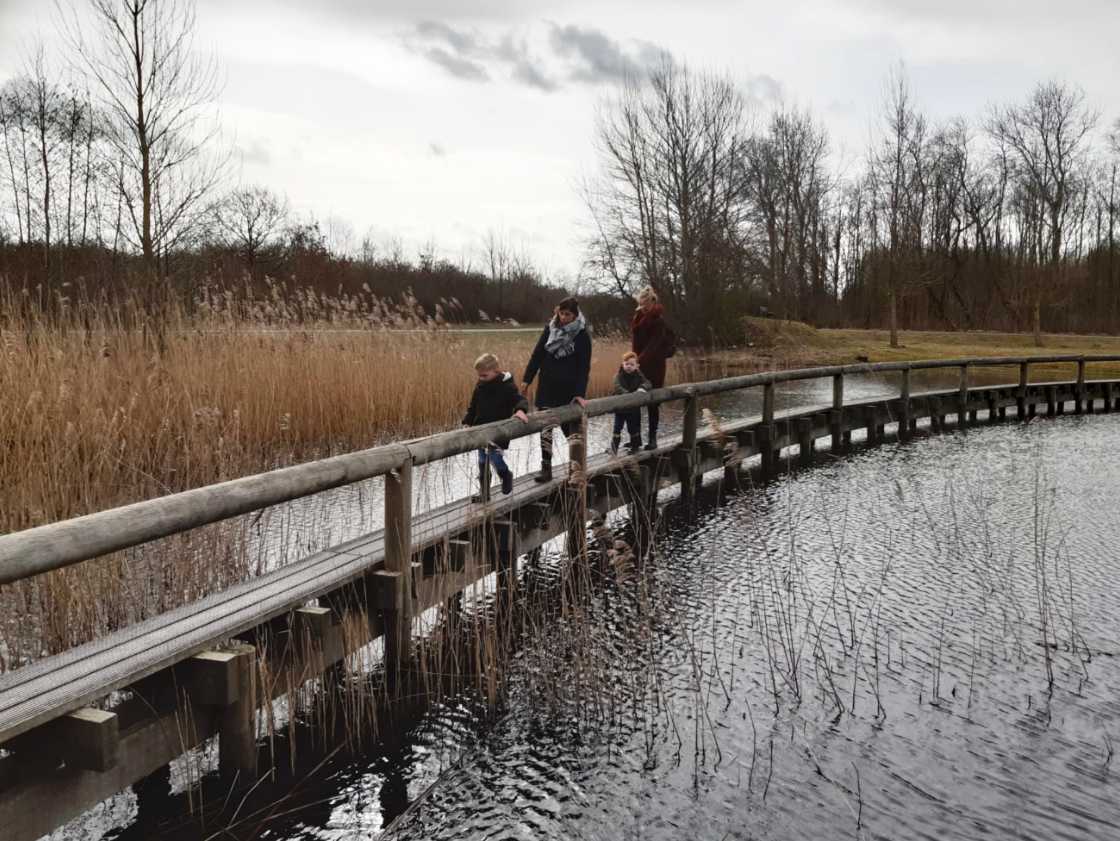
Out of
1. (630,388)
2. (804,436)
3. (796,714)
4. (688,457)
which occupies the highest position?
(630,388)

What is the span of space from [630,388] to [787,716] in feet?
15.1

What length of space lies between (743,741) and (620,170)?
29.7m

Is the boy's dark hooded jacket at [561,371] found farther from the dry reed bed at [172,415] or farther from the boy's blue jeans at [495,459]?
the dry reed bed at [172,415]

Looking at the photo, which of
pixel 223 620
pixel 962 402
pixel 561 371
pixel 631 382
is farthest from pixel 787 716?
pixel 962 402

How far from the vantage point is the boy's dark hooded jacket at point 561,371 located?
7496mm

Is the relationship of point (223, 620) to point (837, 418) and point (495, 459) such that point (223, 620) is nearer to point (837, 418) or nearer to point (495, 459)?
point (495, 459)

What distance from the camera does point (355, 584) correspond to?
4508 mm

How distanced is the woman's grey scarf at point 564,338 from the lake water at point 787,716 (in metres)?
1.76

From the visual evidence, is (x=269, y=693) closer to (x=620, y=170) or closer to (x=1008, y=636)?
(x=1008, y=636)

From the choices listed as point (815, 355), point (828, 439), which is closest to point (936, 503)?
point (828, 439)

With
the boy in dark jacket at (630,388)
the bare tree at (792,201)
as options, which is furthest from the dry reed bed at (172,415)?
the bare tree at (792,201)

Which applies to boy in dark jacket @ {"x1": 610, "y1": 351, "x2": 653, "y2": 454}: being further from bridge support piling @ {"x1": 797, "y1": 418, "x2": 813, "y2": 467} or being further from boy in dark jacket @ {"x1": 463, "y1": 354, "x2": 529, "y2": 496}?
bridge support piling @ {"x1": 797, "y1": 418, "x2": 813, "y2": 467}

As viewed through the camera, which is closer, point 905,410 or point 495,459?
point 495,459

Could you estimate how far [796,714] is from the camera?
15.0 feet
